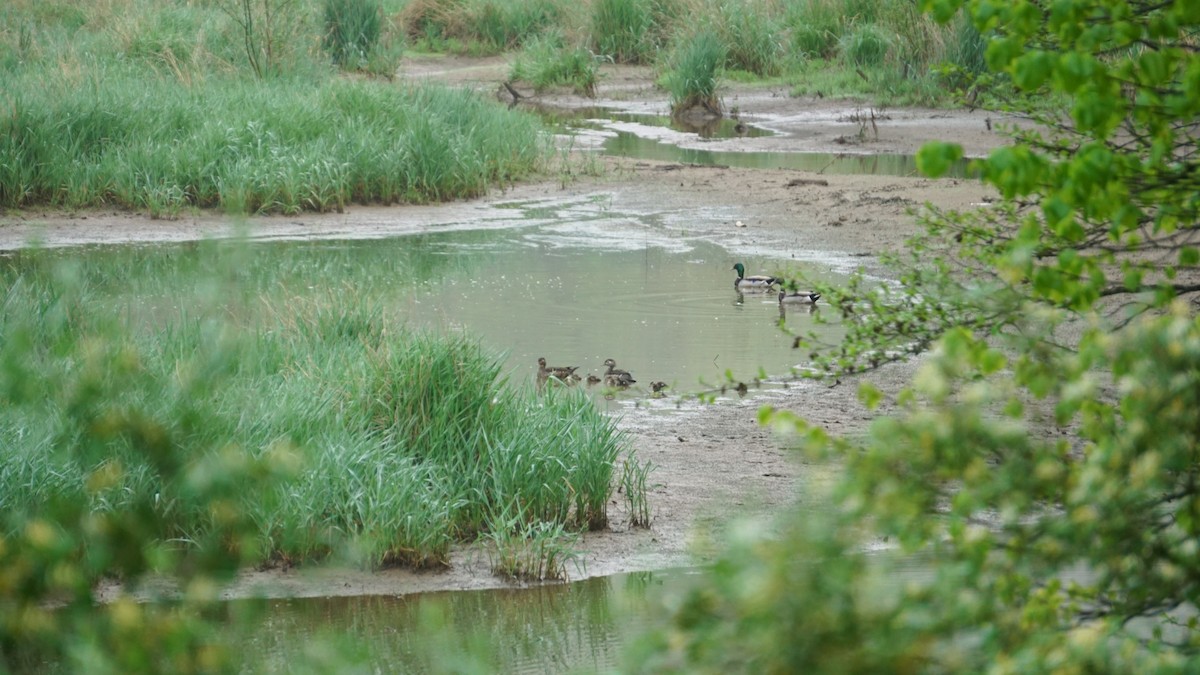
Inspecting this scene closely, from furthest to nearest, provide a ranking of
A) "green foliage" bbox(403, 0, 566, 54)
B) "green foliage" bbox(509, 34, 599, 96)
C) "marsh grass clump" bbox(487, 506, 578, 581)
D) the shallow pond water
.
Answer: "green foliage" bbox(403, 0, 566, 54) → "green foliage" bbox(509, 34, 599, 96) → the shallow pond water → "marsh grass clump" bbox(487, 506, 578, 581)

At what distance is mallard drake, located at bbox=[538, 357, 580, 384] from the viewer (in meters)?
9.65

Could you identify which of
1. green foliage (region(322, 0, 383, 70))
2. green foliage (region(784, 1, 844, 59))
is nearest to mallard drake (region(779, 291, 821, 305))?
green foliage (region(322, 0, 383, 70))

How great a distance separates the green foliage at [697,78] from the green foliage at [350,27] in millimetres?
5446

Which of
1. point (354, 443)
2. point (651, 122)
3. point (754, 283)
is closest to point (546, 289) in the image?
point (754, 283)

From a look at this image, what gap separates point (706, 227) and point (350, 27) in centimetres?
1310

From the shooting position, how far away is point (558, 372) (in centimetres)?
971

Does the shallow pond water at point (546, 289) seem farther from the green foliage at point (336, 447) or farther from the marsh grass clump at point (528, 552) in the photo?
the marsh grass clump at point (528, 552)

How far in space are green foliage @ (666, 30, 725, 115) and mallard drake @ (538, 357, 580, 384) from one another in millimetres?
16030

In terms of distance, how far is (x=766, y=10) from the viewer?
1265 inches

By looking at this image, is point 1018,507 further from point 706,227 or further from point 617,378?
point 706,227

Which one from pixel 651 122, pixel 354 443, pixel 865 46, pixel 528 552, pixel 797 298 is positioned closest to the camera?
pixel 528 552

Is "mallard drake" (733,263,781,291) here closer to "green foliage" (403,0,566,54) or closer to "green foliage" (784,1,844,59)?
"green foliage" (784,1,844,59)

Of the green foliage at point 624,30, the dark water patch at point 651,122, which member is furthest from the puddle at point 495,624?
the green foliage at point 624,30

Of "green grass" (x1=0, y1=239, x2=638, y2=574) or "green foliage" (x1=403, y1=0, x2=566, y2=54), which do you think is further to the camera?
A: "green foliage" (x1=403, y1=0, x2=566, y2=54)
